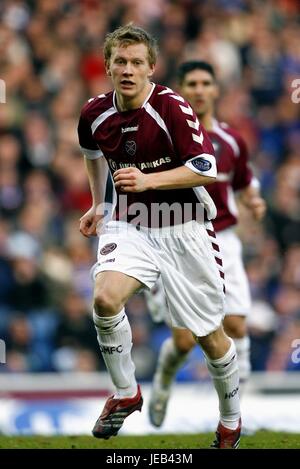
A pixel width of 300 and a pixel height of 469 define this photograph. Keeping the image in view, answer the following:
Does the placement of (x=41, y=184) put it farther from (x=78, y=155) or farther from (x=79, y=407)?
(x=79, y=407)

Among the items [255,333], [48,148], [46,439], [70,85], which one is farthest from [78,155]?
[46,439]

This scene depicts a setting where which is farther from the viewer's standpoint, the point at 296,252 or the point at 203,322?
the point at 296,252

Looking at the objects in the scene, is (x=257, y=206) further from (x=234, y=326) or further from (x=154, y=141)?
(x=154, y=141)

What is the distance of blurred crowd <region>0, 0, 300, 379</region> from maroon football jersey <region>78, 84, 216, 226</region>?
603 centimetres

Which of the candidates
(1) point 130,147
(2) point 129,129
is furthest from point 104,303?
(2) point 129,129

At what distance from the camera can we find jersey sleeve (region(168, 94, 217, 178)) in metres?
7.01

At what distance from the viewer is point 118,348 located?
705 cm

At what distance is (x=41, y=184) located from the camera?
14664 mm

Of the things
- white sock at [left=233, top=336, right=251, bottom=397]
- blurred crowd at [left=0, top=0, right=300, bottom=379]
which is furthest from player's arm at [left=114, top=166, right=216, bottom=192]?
blurred crowd at [left=0, top=0, right=300, bottom=379]

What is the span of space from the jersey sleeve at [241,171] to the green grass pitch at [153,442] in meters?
2.02

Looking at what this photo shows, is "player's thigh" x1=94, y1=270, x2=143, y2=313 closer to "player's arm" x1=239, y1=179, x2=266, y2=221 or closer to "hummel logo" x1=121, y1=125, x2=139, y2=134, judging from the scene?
"hummel logo" x1=121, y1=125, x2=139, y2=134

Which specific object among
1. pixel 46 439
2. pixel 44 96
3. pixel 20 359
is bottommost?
pixel 20 359

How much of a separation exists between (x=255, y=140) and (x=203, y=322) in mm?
9514

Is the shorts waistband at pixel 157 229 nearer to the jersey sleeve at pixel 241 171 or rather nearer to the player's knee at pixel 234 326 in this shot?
the player's knee at pixel 234 326
